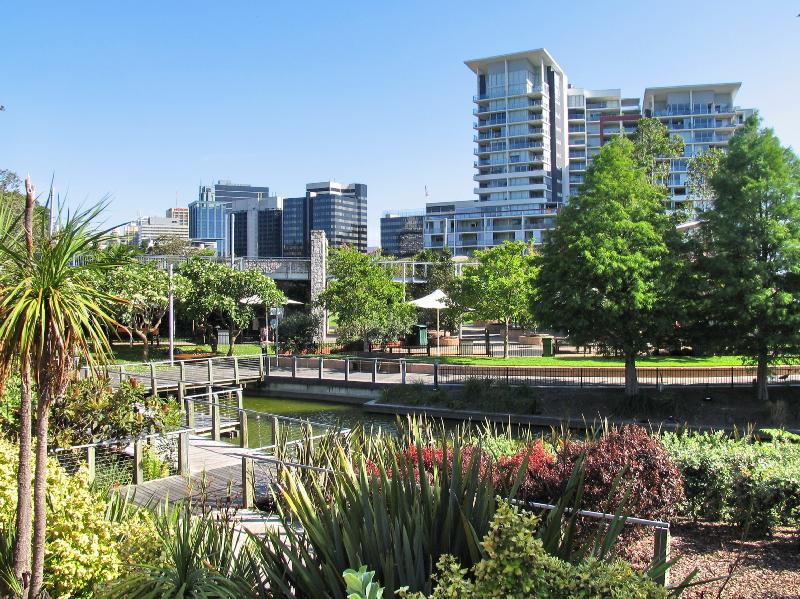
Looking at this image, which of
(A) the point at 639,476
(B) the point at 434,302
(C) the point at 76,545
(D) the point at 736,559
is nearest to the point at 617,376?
(B) the point at 434,302

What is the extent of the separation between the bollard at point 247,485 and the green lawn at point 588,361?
20.6 meters

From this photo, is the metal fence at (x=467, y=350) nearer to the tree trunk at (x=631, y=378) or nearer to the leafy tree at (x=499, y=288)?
the leafy tree at (x=499, y=288)

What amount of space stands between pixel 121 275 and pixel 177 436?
20618 mm

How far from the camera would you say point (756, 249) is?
2055cm

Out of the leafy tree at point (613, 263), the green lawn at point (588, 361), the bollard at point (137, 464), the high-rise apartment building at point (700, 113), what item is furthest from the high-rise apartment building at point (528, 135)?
the bollard at point (137, 464)

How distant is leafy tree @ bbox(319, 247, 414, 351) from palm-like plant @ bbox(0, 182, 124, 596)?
2951 cm

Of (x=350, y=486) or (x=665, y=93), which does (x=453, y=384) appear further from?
(x=665, y=93)

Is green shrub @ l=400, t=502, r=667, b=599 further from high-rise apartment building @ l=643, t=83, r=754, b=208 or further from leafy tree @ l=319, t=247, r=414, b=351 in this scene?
high-rise apartment building @ l=643, t=83, r=754, b=208

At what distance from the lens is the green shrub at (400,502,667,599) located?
3.10m

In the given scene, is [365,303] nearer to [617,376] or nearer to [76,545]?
[617,376]

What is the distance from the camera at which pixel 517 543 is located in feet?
10.2

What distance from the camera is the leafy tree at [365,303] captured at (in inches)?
1373

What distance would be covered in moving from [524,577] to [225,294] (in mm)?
34961

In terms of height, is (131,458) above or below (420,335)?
below
